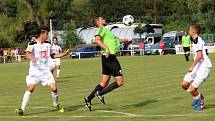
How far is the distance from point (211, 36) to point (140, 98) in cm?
6042

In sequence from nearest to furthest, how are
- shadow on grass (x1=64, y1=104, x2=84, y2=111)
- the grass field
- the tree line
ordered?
the grass field < shadow on grass (x1=64, y1=104, x2=84, y2=111) < the tree line

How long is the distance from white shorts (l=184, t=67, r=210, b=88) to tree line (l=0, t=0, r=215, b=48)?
153ft

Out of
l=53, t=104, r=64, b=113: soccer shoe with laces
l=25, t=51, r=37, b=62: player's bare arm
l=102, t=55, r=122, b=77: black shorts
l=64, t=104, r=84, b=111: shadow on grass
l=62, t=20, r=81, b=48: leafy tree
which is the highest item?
l=62, t=20, r=81, b=48: leafy tree

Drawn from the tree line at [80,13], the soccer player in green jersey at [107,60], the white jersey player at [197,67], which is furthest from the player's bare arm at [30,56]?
the tree line at [80,13]

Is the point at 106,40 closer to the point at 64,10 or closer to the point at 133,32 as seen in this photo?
the point at 133,32

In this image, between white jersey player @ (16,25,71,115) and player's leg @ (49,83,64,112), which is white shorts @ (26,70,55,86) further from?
player's leg @ (49,83,64,112)

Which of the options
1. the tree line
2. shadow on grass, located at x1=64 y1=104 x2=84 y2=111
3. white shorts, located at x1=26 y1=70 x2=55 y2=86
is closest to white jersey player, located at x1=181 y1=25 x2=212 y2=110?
shadow on grass, located at x1=64 y1=104 x2=84 y2=111

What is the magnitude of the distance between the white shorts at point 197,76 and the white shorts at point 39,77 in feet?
11.2

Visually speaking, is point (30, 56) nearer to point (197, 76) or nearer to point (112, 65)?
point (112, 65)

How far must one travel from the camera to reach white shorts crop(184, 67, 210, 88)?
1352 cm

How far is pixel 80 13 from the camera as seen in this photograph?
113812 mm

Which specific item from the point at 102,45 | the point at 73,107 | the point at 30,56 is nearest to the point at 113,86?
the point at 102,45

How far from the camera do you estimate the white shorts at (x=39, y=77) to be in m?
13.9

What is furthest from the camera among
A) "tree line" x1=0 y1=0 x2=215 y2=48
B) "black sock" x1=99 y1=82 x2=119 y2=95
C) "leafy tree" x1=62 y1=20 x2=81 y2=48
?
"tree line" x1=0 y1=0 x2=215 y2=48
